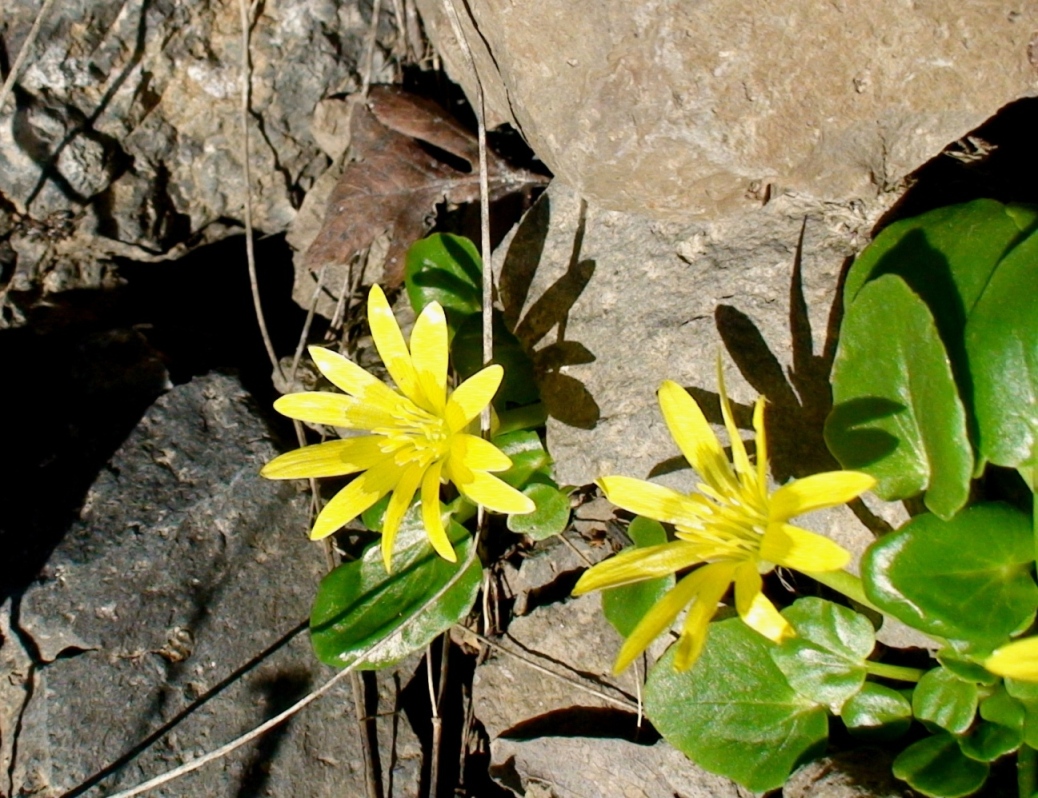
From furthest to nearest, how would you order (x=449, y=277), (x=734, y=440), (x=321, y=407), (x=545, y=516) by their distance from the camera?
1. (x=449, y=277)
2. (x=545, y=516)
3. (x=321, y=407)
4. (x=734, y=440)

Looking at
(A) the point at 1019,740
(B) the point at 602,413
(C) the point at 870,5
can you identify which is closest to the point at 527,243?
(B) the point at 602,413

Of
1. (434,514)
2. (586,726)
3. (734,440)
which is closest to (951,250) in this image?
(734,440)

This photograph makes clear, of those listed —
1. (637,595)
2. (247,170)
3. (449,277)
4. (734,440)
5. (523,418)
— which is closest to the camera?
(734,440)

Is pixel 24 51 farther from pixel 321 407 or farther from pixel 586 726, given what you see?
pixel 586 726

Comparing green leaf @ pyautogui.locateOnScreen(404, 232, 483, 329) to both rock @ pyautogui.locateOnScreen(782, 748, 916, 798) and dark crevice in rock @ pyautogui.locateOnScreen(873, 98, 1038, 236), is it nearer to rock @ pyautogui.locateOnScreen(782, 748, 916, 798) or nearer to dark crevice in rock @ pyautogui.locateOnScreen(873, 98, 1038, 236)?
dark crevice in rock @ pyautogui.locateOnScreen(873, 98, 1038, 236)

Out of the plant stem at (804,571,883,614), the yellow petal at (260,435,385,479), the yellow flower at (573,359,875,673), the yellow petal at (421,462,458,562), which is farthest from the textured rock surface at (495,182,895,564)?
the yellow petal at (260,435,385,479)

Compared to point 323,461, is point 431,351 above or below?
above

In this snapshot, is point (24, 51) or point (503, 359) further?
point (24, 51)
